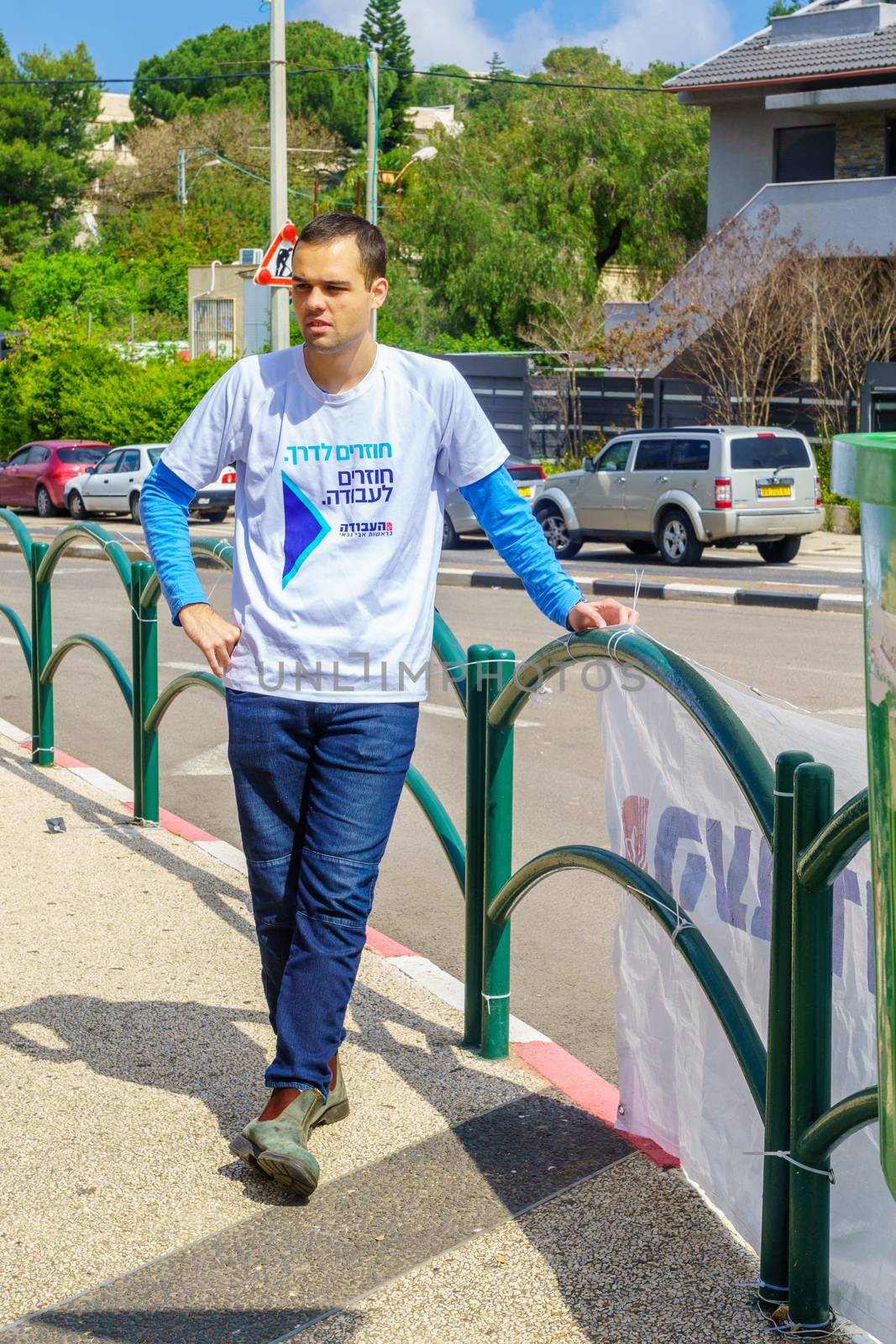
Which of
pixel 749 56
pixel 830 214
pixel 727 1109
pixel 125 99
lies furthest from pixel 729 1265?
pixel 125 99

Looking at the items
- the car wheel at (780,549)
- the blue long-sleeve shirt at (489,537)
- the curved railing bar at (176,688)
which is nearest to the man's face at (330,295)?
the blue long-sleeve shirt at (489,537)

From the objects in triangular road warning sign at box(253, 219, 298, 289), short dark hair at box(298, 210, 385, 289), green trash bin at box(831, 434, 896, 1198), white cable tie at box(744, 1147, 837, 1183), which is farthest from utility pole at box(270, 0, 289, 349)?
green trash bin at box(831, 434, 896, 1198)

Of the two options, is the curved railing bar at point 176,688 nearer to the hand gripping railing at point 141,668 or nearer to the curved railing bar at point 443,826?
the hand gripping railing at point 141,668

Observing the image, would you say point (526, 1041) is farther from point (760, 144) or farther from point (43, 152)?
point (43, 152)

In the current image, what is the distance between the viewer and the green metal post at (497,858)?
3875 millimetres

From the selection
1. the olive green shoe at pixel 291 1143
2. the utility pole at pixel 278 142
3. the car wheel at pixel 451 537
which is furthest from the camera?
the car wheel at pixel 451 537

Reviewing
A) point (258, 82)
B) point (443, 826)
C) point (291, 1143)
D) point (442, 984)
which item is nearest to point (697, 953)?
point (291, 1143)

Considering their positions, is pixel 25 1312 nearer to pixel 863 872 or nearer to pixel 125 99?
pixel 863 872

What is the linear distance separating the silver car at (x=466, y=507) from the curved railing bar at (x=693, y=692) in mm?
19405

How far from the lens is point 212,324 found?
46750 millimetres

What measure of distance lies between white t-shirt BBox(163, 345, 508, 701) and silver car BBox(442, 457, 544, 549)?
63.4ft

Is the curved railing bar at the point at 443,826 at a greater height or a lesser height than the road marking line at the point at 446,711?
greater

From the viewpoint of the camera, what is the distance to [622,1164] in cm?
339

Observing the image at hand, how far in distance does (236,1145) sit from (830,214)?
27981 millimetres
